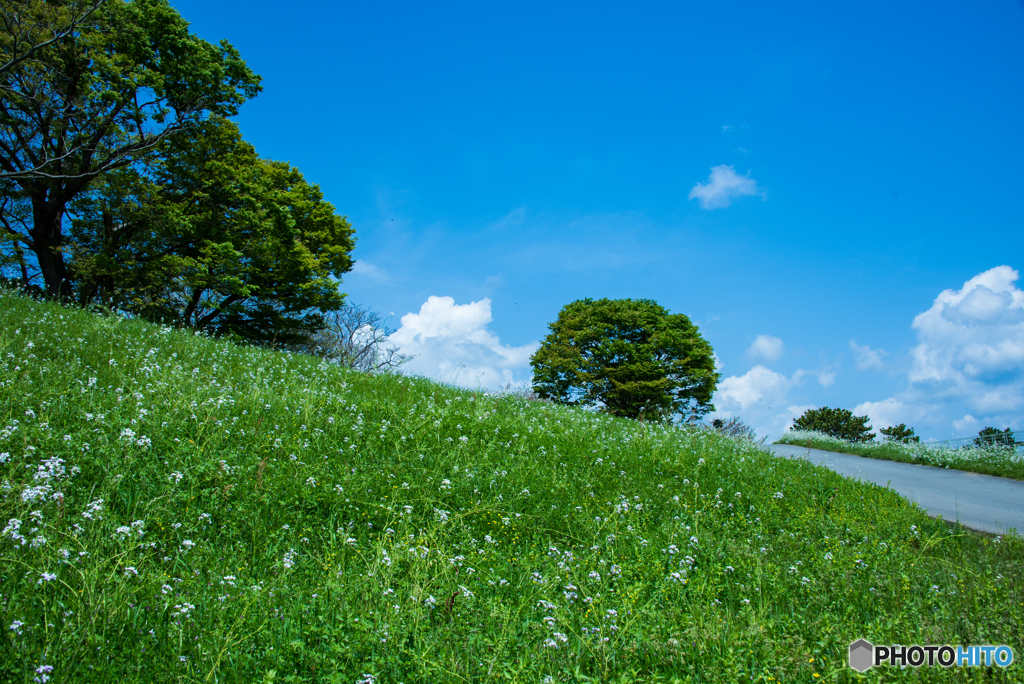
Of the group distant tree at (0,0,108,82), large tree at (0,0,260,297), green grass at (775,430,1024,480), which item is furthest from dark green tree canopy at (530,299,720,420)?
distant tree at (0,0,108,82)

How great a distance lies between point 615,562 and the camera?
16.0 ft

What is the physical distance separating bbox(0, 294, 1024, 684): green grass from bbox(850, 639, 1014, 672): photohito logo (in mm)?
105

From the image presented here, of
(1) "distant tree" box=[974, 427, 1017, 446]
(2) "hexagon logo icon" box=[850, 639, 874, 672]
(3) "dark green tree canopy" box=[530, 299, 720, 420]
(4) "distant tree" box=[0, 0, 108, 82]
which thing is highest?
(4) "distant tree" box=[0, 0, 108, 82]

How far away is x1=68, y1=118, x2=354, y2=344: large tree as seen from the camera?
21953mm

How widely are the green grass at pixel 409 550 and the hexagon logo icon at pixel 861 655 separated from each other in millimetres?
75

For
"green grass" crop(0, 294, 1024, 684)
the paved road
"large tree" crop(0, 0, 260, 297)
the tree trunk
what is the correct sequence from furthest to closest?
the tree trunk → "large tree" crop(0, 0, 260, 297) → the paved road → "green grass" crop(0, 294, 1024, 684)

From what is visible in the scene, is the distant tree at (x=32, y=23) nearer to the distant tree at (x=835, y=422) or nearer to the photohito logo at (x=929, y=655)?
the photohito logo at (x=929, y=655)

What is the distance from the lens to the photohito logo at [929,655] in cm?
328

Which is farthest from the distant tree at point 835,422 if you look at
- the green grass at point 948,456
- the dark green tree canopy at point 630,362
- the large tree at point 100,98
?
the large tree at point 100,98

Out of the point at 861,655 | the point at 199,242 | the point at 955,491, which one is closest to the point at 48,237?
the point at 199,242

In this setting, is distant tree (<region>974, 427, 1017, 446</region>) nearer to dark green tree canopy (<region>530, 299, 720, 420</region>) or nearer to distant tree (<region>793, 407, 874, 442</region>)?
dark green tree canopy (<region>530, 299, 720, 420</region>)

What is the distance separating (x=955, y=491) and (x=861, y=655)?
37.1 feet

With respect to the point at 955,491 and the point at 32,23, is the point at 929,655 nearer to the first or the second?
the point at 955,491

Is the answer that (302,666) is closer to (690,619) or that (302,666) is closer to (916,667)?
(690,619)
